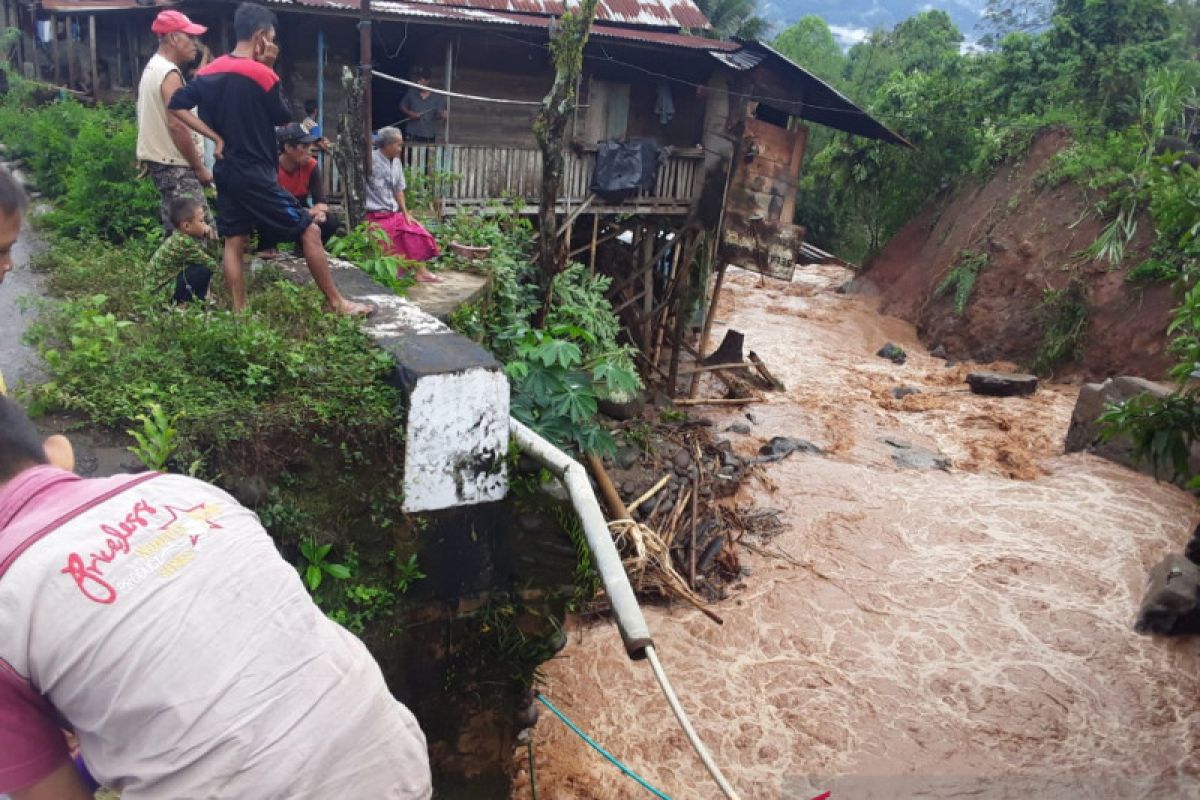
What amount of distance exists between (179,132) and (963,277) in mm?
15539

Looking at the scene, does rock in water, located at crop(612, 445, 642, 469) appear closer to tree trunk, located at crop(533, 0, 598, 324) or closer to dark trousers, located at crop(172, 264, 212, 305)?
tree trunk, located at crop(533, 0, 598, 324)

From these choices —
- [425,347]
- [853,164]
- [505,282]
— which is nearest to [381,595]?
[425,347]

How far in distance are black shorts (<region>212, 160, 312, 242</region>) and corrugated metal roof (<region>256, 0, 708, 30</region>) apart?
289 inches

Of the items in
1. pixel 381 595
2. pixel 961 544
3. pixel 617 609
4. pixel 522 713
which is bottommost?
pixel 961 544

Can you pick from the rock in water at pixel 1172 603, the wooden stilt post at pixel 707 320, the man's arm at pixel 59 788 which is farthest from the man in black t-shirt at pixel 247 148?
the wooden stilt post at pixel 707 320

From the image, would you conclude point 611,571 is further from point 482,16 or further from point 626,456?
point 482,16

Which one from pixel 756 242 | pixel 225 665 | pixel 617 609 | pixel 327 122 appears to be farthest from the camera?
pixel 756 242

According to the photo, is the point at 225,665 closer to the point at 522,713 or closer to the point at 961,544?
the point at 522,713

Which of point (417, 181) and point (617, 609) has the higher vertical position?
point (417, 181)

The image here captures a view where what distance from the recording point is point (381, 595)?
3439 millimetres

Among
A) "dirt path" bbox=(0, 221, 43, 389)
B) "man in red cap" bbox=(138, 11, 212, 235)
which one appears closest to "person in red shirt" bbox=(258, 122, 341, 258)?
"man in red cap" bbox=(138, 11, 212, 235)

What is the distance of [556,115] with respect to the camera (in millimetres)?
6004

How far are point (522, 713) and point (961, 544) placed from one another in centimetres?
678

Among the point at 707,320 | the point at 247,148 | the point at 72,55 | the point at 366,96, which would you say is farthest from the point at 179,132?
the point at 72,55
